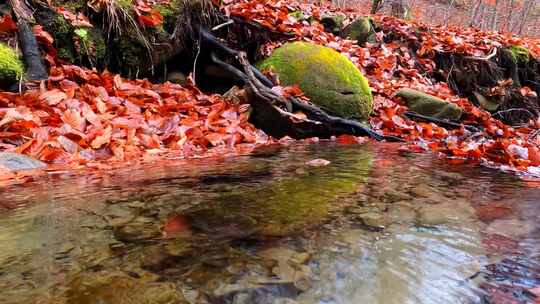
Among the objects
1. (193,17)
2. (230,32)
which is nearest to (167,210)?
(193,17)

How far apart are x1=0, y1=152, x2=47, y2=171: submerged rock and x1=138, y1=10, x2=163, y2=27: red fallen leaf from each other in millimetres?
2392

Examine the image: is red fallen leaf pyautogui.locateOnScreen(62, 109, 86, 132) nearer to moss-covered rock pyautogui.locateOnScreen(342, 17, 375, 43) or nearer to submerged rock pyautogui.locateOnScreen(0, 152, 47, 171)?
submerged rock pyautogui.locateOnScreen(0, 152, 47, 171)

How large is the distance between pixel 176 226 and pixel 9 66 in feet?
8.86

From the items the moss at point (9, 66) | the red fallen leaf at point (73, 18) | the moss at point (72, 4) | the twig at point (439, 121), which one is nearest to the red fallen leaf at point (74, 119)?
the moss at point (9, 66)

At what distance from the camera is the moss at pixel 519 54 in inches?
321

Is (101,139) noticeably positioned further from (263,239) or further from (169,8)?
(169,8)

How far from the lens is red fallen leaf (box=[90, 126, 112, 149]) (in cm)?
289

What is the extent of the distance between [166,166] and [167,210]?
97cm

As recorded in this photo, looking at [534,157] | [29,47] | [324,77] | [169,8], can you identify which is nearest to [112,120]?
[29,47]

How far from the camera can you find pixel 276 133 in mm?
4352

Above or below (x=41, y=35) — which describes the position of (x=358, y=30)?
above

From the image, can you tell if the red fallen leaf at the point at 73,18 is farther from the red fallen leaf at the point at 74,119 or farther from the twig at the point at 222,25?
the twig at the point at 222,25

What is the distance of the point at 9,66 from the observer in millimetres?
3342

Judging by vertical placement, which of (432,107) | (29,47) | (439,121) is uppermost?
(29,47)
